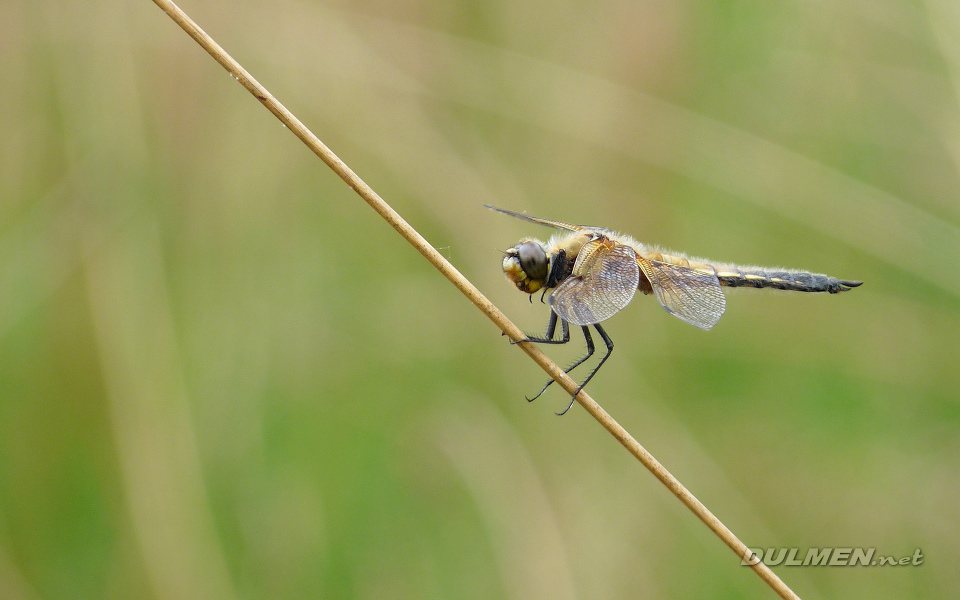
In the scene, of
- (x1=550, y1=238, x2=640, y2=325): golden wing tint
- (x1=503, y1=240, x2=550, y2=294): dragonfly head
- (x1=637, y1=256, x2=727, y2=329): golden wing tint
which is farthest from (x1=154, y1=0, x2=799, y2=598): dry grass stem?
(x1=637, y1=256, x2=727, y2=329): golden wing tint

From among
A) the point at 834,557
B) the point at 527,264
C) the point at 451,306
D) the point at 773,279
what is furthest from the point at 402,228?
the point at 834,557

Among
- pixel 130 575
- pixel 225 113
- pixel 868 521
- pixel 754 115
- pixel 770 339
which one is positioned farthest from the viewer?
pixel 754 115

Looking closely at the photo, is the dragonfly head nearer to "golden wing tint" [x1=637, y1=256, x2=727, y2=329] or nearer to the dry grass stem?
"golden wing tint" [x1=637, y1=256, x2=727, y2=329]

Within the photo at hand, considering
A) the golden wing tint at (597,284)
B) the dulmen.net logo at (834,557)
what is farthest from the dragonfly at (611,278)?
the dulmen.net logo at (834,557)

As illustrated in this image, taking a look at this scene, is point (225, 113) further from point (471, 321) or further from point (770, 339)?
point (770, 339)

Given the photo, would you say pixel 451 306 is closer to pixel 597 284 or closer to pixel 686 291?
pixel 597 284

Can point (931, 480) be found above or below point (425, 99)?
below

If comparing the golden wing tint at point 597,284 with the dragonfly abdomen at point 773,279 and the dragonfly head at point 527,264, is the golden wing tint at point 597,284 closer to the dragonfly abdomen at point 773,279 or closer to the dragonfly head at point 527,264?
the dragonfly head at point 527,264

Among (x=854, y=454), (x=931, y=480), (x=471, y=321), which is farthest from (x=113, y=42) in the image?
(x=931, y=480)
